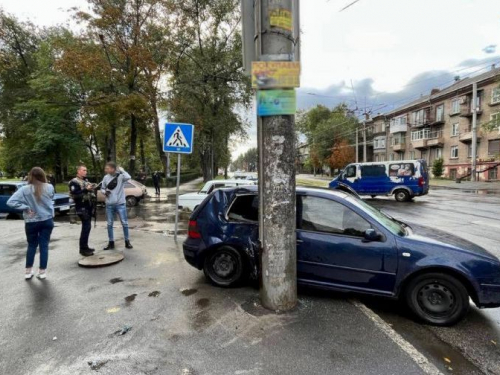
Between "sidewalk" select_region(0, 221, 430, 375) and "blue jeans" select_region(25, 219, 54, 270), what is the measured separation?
→ 12.5 inches

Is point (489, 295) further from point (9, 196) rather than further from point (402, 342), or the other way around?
point (9, 196)

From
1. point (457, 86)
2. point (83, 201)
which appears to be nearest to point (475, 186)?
point (457, 86)

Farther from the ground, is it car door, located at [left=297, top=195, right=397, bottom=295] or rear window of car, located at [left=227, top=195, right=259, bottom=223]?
rear window of car, located at [left=227, top=195, right=259, bottom=223]

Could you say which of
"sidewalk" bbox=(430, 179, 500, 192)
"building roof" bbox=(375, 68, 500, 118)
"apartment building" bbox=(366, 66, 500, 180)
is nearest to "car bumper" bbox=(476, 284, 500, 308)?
"sidewalk" bbox=(430, 179, 500, 192)

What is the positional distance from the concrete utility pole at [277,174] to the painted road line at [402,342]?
1018mm

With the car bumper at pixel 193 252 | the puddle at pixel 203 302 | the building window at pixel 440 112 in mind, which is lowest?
the puddle at pixel 203 302

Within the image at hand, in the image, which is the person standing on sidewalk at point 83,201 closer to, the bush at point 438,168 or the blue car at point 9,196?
the blue car at point 9,196

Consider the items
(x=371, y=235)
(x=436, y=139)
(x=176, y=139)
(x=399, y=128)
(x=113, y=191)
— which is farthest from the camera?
(x=399, y=128)

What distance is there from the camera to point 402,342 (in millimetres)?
3033

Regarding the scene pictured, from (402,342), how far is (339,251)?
1.14 meters

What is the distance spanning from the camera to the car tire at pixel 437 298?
11.3ft

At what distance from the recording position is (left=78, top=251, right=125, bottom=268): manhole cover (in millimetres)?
5410

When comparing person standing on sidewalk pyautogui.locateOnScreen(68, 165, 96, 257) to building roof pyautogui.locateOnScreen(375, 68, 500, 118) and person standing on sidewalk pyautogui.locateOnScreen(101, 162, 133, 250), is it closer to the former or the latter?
person standing on sidewalk pyautogui.locateOnScreen(101, 162, 133, 250)

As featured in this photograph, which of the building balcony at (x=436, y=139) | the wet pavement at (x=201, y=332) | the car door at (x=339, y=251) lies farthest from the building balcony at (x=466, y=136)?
the car door at (x=339, y=251)
